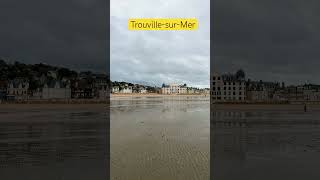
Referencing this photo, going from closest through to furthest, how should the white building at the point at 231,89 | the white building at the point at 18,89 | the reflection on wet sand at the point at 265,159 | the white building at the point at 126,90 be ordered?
the reflection on wet sand at the point at 265,159
the white building at the point at 18,89
the white building at the point at 231,89
the white building at the point at 126,90

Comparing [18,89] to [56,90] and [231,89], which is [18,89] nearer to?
[56,90]

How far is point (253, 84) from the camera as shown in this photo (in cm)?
10581

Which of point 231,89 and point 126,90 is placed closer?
point 231,89

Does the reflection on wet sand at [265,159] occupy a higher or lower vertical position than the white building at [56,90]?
lower

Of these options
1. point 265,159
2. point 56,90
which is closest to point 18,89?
point 56,90

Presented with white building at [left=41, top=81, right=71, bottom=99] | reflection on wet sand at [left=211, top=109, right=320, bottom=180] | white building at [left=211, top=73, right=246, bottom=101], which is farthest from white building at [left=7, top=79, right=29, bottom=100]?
reflection on wet sand at [left=211, top=109, right=320, bottom=180]

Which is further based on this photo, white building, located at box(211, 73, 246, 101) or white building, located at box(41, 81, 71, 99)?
white building, located at box(211, 73, 246, 101)

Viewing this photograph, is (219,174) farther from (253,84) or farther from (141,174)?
(253,84)

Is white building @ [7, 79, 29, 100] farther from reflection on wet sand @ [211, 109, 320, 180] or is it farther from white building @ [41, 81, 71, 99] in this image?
reflection on wet sand @ [211, 109, 320, 180]

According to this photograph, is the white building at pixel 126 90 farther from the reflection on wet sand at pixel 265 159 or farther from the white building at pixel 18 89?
the reflection on wet sand at pixel 265 159

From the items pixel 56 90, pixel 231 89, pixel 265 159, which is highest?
pixel 231 89

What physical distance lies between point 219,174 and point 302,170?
264 cm

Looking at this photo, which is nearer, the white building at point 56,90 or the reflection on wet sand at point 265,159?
the reflection on wet sand at point 265,159

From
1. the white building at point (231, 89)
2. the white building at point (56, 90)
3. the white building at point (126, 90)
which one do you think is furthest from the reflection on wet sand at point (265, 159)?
the white building at point (126, 90)
